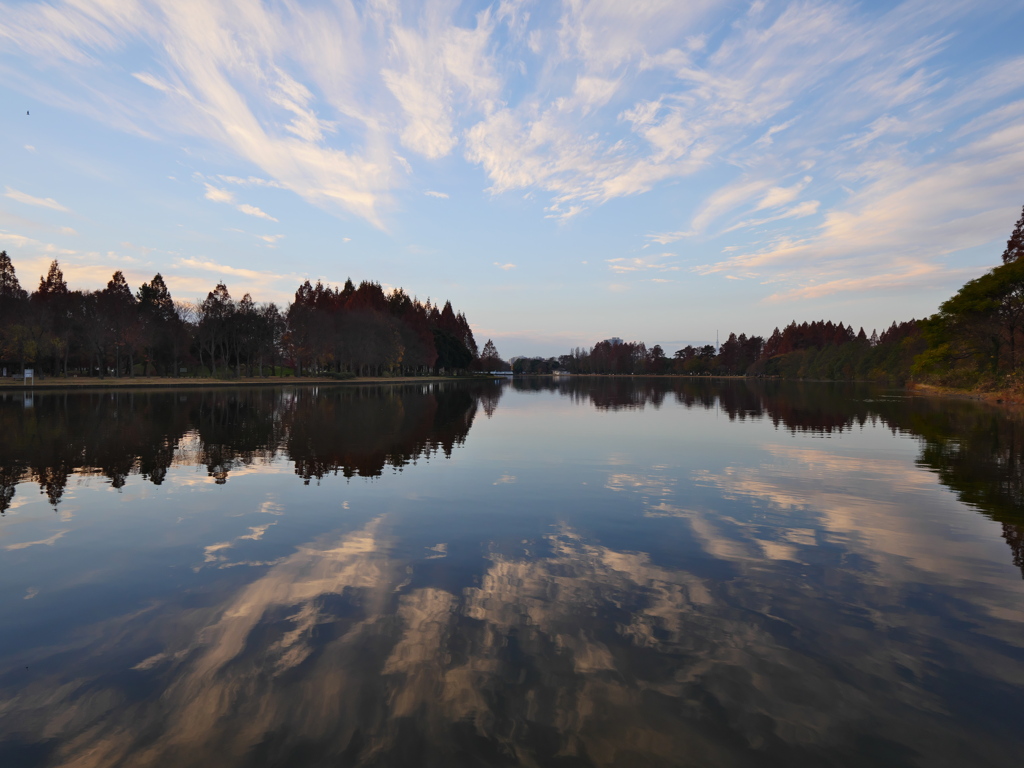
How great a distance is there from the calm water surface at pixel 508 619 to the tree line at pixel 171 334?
7145 cm

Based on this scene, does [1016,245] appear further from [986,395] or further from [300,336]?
[300,336]

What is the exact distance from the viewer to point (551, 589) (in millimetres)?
8062

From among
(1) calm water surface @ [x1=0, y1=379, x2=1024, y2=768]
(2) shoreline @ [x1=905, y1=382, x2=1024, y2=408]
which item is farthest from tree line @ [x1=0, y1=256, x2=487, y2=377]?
(2) shoreline @ [x1=905, y1=382, x2=1024, y2=408]

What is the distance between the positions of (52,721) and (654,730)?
5.55 meters

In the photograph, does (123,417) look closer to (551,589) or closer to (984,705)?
(551,589)

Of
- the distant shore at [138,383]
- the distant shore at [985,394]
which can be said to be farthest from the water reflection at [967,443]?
the distant shore at [138,383]

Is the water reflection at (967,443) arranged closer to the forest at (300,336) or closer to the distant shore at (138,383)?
the forest at (300,336)

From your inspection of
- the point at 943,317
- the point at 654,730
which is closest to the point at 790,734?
the point at 654,730

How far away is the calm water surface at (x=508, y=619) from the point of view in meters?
4.88

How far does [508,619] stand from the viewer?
708 cm

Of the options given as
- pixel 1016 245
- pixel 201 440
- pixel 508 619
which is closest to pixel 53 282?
pixel 201 440

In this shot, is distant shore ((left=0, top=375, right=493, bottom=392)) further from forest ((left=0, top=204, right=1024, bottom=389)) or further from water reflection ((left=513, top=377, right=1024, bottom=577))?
water reflection ((left=513, top=377, right=1024, bottom=577))

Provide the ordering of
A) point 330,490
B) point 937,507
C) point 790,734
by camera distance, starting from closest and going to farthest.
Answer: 1. point 790,734
2. point 937,507
3. point 330,490

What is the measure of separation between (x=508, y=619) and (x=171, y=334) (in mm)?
96522
